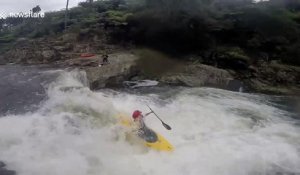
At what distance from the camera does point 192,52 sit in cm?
2427

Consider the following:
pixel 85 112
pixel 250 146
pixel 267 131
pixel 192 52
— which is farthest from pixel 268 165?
pixel 192 52

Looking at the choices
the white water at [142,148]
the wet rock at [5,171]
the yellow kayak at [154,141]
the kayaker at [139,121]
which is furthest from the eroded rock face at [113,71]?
the wet rock at [5,171]

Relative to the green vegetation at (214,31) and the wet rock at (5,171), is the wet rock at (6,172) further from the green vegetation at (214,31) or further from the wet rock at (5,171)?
the green vegetation at (214,31)

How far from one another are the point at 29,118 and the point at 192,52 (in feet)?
44.4

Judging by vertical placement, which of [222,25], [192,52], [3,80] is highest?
[222,25]

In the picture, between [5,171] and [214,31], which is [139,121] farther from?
[214,31]

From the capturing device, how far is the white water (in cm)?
998

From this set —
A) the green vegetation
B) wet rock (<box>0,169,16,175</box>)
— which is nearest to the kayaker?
wet rock (<box>0,169,16,175</box>)

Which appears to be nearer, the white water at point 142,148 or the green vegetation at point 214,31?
the white water at point 142,148

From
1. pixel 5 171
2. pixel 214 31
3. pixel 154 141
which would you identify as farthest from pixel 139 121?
pixel 214 31

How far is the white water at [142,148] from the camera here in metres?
9.98

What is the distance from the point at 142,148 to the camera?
37.3 feet

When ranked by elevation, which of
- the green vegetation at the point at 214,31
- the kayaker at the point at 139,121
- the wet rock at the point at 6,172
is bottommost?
the wet rock at the point at 6,172

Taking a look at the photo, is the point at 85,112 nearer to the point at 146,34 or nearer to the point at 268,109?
the point at 268,109
